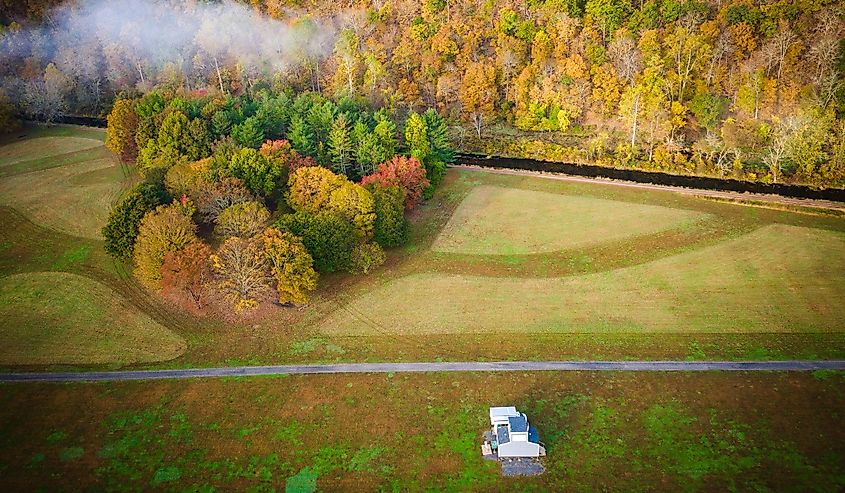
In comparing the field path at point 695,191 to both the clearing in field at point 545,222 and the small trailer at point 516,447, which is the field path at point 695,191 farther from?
the small trailer at point 516,447

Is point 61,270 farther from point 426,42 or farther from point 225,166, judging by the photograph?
point 426,42

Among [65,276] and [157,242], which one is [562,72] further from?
[65,276]

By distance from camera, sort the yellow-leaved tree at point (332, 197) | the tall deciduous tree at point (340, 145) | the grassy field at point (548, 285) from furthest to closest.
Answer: the tall deciduous tree at point (340, 145), the yellow-leaved tree at point (332, 197), the grassy field at point (548, 285)

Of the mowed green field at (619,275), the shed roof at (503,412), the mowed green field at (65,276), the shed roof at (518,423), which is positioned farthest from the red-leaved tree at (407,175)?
the shed roof at (518,423)

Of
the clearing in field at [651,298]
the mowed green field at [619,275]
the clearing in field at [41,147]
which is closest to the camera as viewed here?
the clearing in field at [651,298]

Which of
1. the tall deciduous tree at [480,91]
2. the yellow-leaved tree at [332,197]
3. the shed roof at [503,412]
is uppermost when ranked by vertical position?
the tall deciduous tree at [480,91]

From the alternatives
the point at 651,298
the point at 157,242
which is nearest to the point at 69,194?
the point at 157,242
